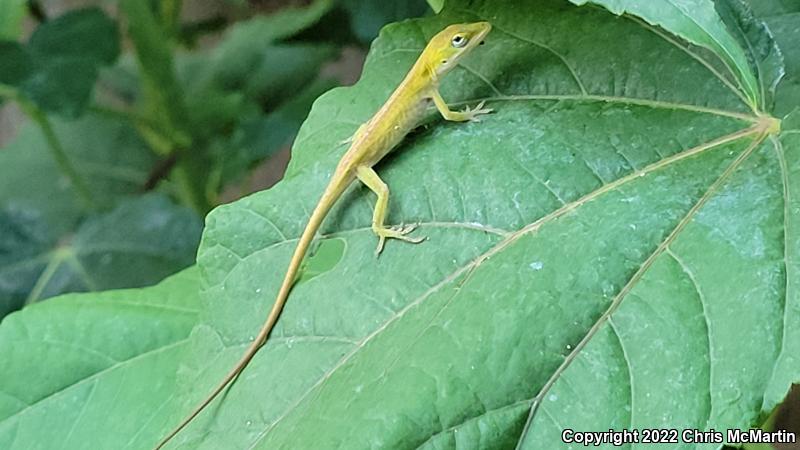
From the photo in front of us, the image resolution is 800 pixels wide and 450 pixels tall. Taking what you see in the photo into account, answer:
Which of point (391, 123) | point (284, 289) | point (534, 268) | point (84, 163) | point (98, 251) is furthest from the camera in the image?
point (84, 163)

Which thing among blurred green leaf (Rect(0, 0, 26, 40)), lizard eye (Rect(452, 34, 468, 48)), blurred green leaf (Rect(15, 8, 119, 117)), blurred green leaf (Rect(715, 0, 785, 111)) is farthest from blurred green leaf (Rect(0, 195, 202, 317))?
blurred green leaf (Rect(715, 0, 785, 111))

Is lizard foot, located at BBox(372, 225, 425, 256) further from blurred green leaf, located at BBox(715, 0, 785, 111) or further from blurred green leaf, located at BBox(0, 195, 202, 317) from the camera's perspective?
blurred green leaf, located at BBox(0, 195, 202, 317)

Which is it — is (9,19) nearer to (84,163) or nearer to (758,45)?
(84,163)

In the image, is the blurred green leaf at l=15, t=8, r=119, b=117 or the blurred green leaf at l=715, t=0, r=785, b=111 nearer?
the blurred green leaf at l=715, t=0, r=785, b=111

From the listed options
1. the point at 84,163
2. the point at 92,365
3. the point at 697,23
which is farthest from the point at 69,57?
the point at 697,23

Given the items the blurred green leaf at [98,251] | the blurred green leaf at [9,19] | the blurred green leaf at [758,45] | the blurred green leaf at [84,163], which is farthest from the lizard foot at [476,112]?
the blurred green leaf at [84,163]

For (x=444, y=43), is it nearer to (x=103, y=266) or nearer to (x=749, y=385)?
(x=749, y=385)

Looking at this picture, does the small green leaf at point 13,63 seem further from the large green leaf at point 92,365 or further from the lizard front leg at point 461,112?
the lizard front leg at point 461,112
